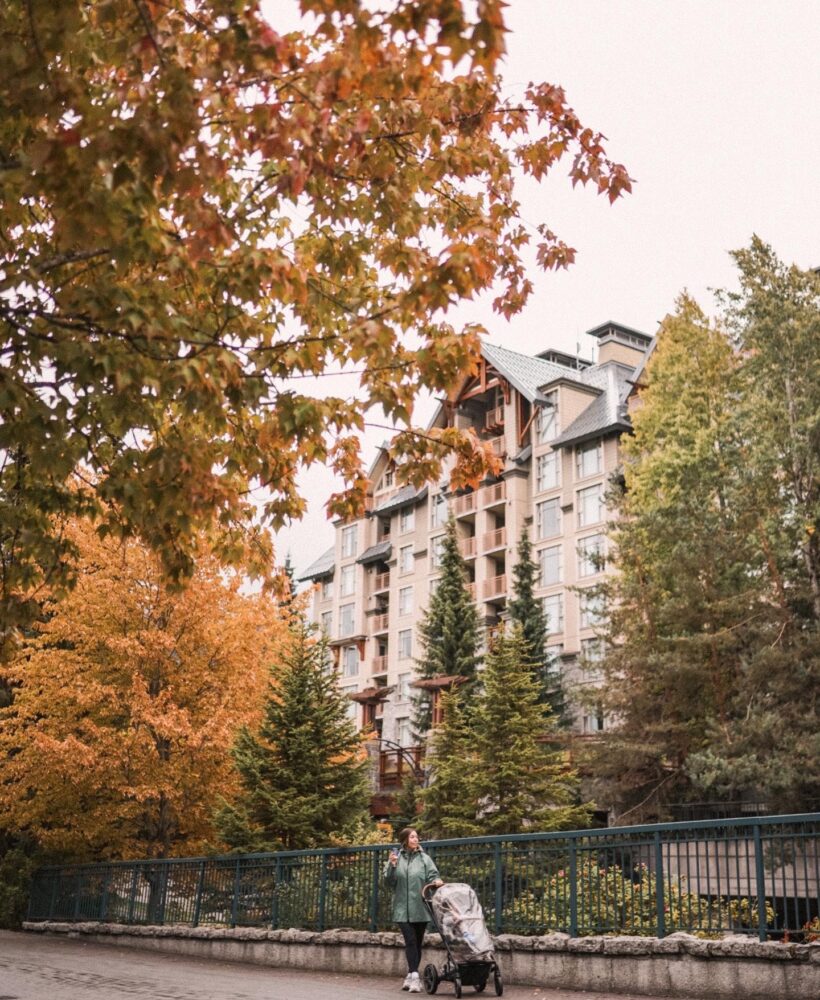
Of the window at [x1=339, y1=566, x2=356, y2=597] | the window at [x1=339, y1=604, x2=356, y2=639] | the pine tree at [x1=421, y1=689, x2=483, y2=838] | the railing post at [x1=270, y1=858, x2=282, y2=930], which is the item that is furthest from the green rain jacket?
the window at [x1=339, y1=566, x2=356, y2=597]

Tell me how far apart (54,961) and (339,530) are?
181 feet

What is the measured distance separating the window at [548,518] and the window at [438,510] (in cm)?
742

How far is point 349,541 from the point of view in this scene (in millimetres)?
70938

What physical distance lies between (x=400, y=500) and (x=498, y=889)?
169 ft

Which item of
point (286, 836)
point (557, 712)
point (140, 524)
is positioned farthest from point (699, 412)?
point (140, 524)

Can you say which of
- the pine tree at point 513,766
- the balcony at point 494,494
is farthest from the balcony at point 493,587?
the pine tree at point 513,766

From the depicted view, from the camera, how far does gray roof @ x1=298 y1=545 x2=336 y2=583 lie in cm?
7444

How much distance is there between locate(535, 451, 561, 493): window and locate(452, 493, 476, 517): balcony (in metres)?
4.31

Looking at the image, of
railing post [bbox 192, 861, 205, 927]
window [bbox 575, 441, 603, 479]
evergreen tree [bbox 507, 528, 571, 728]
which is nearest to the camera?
railing post [bbox 192, 861, 205, 927]

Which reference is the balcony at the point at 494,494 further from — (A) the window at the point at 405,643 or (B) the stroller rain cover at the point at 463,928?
(B) the stroller rain cover at the point at 463,928

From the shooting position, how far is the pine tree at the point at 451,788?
27688 mm

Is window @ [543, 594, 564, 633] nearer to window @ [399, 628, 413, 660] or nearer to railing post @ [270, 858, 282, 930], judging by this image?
window @ [399, 628, 413, 660]

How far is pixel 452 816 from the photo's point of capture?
1134 inches

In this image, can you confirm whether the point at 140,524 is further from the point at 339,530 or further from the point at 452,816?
the point at 339,530
